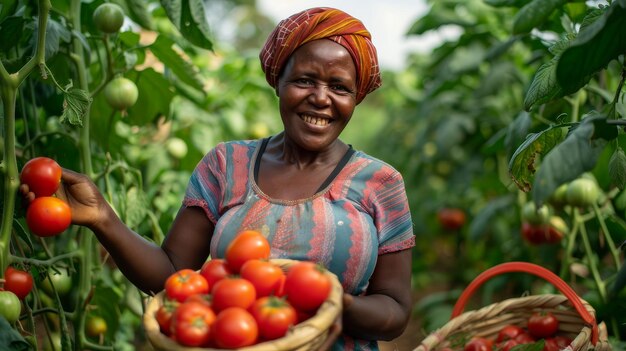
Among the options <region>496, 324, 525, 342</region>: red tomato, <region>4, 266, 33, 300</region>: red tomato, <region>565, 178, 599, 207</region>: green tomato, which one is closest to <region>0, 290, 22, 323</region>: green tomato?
<region>4, 266, 33, 300</region>: red tomato

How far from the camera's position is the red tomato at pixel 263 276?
4.45 ft

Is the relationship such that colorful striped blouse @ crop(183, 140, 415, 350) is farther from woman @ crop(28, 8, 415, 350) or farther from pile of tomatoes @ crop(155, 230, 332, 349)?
pile of tomatoes @ crop(155, 230, 332, 349)

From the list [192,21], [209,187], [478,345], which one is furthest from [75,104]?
[478,345]

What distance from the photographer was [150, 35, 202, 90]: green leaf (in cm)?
223

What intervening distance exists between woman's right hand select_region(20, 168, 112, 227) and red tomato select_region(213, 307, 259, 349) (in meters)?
0.47

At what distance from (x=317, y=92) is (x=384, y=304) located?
0.45 m

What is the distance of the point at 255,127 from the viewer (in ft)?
13.8

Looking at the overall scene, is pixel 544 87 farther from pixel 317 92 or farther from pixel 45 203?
pixel 45 203

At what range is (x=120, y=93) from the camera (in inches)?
83.7

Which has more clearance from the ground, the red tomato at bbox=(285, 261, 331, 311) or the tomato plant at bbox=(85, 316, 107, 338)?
the red tomato at bbox=(285, 261, 331, 311)

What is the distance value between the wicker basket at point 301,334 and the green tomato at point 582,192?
1335 mm

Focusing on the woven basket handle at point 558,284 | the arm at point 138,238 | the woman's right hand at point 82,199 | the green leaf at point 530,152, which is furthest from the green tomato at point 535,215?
the woman's right hand at point 82,199

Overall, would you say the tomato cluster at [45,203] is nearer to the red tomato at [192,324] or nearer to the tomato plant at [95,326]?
the red tomato at [192,324]

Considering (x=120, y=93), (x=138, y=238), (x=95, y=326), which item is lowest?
(x=95, y=326)
